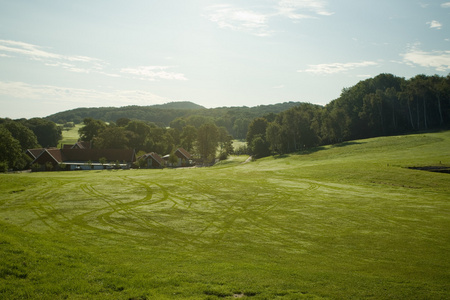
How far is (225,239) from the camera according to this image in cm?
2086

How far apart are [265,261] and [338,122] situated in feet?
326

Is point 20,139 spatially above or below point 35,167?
above

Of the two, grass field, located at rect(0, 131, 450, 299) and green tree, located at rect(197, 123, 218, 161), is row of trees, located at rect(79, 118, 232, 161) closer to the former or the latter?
green tree, located at rect(197, 123, 218, 161)

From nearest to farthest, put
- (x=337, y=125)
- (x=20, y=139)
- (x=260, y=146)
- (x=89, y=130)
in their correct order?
(x=20, y=139) < (x=337, y=125) < (x=260, y=146) < (x=89, y=130)

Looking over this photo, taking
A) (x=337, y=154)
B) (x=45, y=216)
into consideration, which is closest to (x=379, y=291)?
(x=45, y=216)

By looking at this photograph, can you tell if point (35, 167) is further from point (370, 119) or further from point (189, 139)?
point (370, 119)

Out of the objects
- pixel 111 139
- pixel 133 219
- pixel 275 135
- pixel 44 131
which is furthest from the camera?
pixel 44 131

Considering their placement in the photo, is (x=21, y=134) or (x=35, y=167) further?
(x=21, y=134)

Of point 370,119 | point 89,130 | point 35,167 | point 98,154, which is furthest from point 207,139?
point 370,119

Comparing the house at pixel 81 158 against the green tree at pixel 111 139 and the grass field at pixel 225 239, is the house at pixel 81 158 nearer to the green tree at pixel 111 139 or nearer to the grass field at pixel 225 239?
the green tree at pixel 111 139

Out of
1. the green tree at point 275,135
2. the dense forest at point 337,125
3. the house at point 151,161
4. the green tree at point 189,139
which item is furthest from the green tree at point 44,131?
the green tree at point 275,135

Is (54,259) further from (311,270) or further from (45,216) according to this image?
(45,216)

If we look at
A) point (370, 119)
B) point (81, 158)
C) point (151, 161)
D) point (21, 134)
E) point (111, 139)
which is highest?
point (21, 134)

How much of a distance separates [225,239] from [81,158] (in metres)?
87.9
